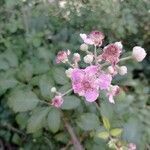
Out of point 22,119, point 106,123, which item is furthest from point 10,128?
point 106,123

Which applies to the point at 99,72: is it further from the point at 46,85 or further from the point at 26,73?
the point at 26,73

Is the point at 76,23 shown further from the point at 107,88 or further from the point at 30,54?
the point at 107,88

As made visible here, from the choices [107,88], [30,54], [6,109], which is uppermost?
[107,88]

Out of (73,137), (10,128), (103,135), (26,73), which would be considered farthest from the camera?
(10,128)

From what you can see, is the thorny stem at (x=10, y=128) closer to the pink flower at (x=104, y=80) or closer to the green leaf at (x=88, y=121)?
the green leaf at (x=88, y=121)

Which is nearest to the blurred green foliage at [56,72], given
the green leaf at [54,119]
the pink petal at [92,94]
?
the green leaf at [54,119]

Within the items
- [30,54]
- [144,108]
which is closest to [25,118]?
[30,54]

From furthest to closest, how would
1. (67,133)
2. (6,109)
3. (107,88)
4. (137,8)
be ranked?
1. (137,8)
2. (6,109)
3. (67,133)
4. (107,88)
